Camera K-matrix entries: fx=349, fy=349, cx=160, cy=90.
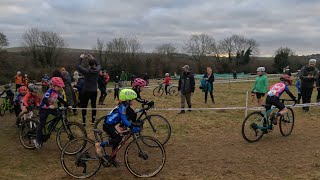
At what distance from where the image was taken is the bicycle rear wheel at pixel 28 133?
8.39 metres

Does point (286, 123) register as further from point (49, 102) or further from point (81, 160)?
point (49, 102)

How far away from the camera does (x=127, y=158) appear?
6246 mm

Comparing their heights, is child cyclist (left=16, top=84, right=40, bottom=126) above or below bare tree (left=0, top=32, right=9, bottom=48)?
below

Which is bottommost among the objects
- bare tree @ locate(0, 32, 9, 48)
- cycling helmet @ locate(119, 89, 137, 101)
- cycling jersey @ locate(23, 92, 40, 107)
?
cycling jersey @ locate(23, 92, 40, 107)

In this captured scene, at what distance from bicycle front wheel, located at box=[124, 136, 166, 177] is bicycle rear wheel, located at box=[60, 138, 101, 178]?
1.98 feet

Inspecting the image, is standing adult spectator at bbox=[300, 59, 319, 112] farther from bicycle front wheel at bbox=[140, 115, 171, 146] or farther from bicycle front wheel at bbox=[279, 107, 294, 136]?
bicycle front wheel at bbox=[140, 115, 171, 146]

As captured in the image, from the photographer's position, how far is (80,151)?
6391 mm

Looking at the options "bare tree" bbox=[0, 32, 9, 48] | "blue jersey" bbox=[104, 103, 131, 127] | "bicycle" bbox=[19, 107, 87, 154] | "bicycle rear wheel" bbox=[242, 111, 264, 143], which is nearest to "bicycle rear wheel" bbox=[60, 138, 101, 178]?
"blue jersey" bbox=[104, 103, 131, 127]

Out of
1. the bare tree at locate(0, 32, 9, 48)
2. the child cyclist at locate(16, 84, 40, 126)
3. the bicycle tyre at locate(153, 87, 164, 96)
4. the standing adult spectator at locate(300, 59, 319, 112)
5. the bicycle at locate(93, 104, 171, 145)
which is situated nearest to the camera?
the bicycle at locate(93, 104, 171, 145)

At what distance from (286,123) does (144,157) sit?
202 inches

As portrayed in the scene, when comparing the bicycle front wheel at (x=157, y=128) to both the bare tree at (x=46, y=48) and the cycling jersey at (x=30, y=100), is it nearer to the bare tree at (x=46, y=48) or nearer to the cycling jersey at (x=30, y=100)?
the cycling jersey at (x=30, y=100)

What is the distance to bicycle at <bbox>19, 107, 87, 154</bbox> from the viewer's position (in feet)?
25.7

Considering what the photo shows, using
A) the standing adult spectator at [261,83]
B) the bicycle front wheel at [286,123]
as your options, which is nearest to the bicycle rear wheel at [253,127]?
the bicycle front wheel at [286,123]

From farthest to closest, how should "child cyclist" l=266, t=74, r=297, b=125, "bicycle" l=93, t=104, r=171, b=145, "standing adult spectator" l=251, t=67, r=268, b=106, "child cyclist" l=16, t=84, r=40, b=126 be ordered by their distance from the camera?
"standing adult spectator" l=251, t=67, r=268, b=106, "child cyclist" l=266, t=74, r=297, b=125, "child cyclist" l=16, t=84, r=40, b=126, "bicycle" l=93, t=104, r=171, b=145
